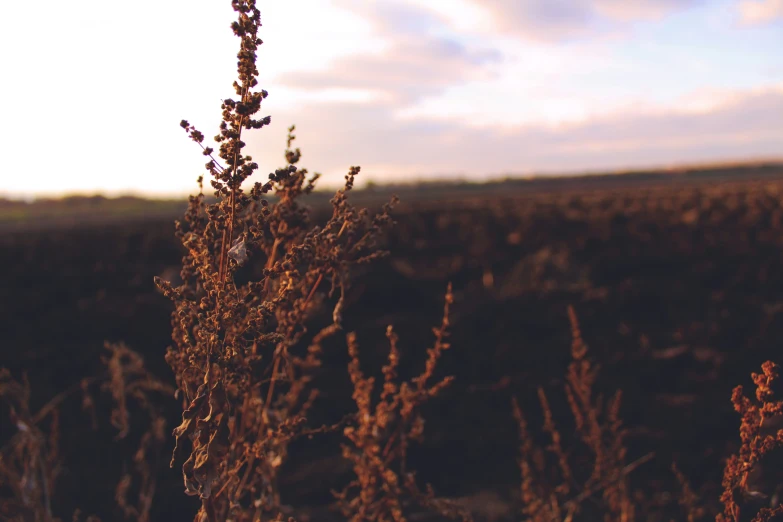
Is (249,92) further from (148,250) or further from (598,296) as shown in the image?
(148,250)

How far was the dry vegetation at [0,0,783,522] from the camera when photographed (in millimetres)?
1610

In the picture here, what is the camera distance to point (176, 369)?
202 centimetres

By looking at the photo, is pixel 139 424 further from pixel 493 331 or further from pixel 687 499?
pixel 687 499

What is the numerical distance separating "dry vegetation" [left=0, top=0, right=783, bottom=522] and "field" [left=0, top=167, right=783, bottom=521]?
0.15 ft

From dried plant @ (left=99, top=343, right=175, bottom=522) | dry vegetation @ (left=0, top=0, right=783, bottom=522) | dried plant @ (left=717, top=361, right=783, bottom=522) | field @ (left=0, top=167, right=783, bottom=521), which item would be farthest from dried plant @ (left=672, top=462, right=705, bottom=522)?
dried plant @ (left=99, top=343, right=175, bottom=522)

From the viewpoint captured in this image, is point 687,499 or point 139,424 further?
point 139,424

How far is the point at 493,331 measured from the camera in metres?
6.51

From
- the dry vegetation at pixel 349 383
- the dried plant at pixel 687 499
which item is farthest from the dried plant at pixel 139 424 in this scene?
the dried plant at pixel 687 499

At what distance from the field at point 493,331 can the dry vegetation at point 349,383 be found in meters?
0.05

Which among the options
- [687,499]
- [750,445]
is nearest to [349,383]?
[687,499]

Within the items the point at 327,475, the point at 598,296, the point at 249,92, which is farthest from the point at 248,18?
the point at 598,296

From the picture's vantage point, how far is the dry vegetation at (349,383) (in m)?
1.61

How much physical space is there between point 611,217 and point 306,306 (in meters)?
9.55

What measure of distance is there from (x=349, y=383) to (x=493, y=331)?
→ 1.62m
